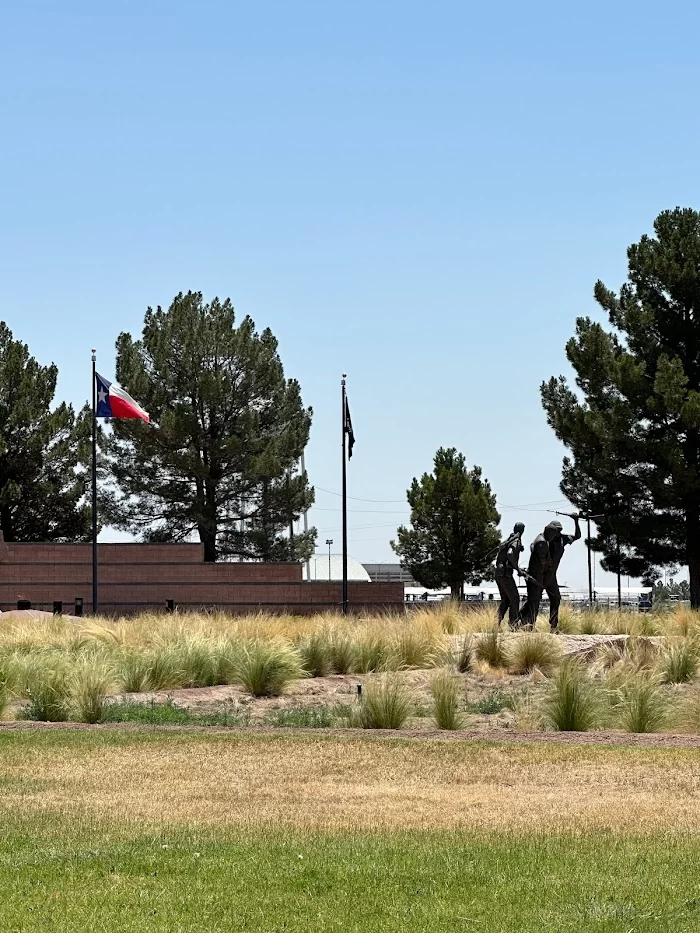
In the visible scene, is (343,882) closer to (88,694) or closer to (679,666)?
(88,694)

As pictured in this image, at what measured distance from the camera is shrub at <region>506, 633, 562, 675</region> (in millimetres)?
20531

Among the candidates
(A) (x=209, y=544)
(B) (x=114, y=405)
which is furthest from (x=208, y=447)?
(B) (x=114, y=405)

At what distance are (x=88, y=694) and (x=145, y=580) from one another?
29282mm

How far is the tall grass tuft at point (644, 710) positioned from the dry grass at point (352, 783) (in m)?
2.12

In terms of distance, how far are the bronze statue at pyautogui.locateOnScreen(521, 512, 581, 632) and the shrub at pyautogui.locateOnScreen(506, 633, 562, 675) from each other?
13.2 feet

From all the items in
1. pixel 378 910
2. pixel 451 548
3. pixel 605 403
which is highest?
pixel 605 403

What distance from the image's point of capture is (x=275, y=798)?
10273 millimetres

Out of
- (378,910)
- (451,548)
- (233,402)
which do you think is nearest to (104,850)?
(378,910)

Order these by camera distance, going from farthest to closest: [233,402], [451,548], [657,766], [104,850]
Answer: [451,548] → [233,402] → [657,766] → [104,850]

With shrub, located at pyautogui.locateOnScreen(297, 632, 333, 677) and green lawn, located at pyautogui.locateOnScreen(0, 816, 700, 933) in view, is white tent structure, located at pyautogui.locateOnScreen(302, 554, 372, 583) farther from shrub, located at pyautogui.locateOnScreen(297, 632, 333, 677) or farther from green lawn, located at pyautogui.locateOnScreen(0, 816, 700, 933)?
green lawn, located at pyautogui.locateOnScreen(0, 816, 700, 933)

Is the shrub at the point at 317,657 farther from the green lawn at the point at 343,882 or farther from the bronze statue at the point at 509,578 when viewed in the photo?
the green lawn at the point at 343,882

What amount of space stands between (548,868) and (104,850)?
2637mm

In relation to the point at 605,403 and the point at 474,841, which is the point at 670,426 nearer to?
the point at 605,403

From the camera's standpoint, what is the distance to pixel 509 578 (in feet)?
81.0
